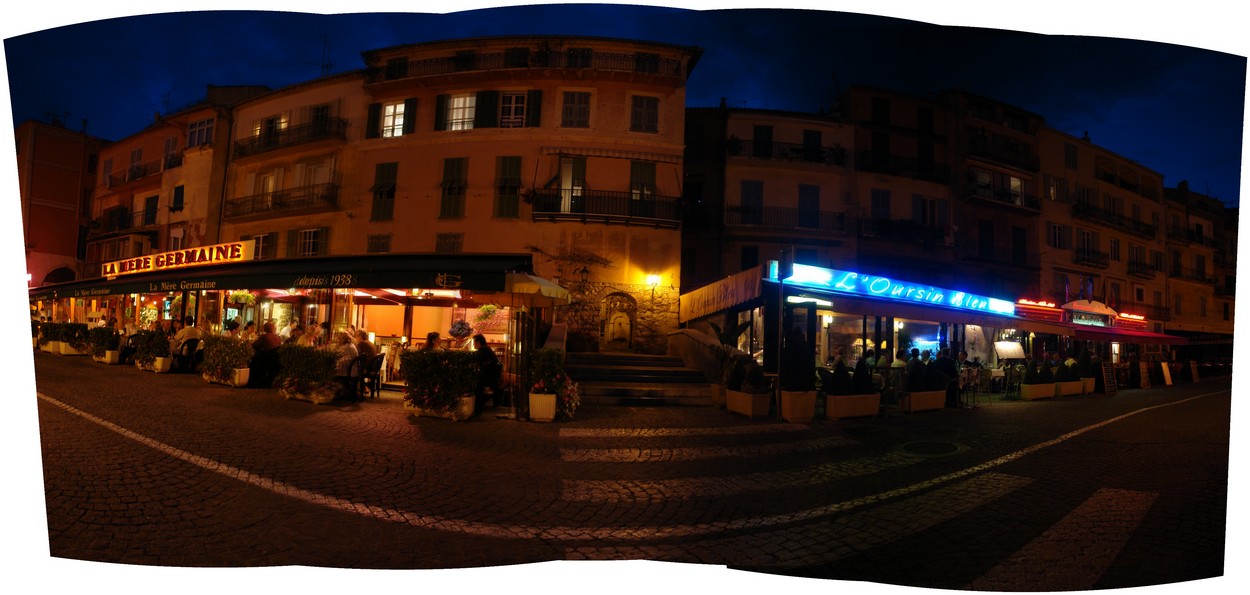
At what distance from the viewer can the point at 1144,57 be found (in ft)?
6.64

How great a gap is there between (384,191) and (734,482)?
78.9 inches

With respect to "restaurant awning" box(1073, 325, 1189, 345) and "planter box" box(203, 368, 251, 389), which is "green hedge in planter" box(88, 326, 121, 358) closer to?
"planter box" box(203, 368, 251, 389)

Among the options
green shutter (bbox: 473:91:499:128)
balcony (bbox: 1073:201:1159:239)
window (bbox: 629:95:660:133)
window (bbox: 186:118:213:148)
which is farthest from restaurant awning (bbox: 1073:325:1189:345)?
window (bbox: 186:118:213:148)

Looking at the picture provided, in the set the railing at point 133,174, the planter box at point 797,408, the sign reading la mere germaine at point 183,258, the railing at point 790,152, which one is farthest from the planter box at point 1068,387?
the railing at point 133,174

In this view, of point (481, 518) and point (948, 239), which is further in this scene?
point (948, 239)

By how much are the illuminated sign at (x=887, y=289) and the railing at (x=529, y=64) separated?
1022 millimetres

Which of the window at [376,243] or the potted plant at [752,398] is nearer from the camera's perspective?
the window at [376,243]

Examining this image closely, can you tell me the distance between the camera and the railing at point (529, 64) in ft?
6.60

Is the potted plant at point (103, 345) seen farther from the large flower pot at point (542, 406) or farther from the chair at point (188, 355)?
the large flower pot at point (542, 406)

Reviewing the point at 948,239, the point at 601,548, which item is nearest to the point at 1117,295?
the point at 948,239

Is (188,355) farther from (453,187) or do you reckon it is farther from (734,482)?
(734,482)

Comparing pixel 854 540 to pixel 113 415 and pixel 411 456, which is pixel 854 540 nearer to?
pixel 411 456

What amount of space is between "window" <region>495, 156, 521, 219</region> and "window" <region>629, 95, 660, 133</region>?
1.92 ft

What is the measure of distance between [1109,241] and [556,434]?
3.79 meters
